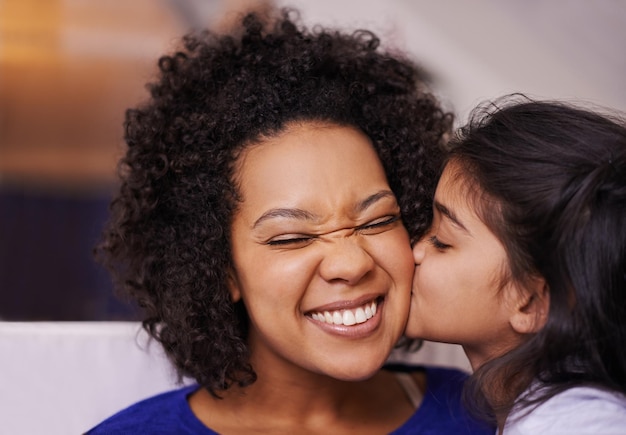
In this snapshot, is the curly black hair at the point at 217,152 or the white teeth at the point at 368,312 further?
the curly black hair at the point at 217,152

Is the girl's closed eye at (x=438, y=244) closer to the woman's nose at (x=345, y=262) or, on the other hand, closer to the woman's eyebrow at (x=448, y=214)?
the woman's eyebrow at (x=448, y=214)

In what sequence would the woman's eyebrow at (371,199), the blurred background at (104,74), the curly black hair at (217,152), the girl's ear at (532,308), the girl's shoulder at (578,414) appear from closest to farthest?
the girl's shoulder at (578,414) → the girl's ear at (532,308) → the woman's eyebrow at (371,199) → the curly black hair at (217,152) → the blurred background at (104,74)

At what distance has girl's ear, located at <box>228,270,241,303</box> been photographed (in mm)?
1723

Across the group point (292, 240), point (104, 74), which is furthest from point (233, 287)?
point (104, 74)

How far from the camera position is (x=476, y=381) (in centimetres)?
155

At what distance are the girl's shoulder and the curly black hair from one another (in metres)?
0.50

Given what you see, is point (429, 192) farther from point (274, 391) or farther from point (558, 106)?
point (274, 391)

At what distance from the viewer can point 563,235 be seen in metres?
1.39

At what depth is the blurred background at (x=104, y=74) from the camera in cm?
358

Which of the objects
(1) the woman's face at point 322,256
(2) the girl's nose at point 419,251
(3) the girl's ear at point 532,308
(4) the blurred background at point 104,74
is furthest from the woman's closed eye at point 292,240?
(4) the blurred background at point 104,74

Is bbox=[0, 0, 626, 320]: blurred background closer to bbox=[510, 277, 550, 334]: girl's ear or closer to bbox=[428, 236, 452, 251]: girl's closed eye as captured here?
bbox=[428, 236, 452, 251]: girl's closed eye

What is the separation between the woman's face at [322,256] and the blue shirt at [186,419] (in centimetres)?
30

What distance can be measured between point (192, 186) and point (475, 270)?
2.09 feet

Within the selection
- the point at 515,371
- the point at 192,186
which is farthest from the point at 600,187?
the point at 192,186
